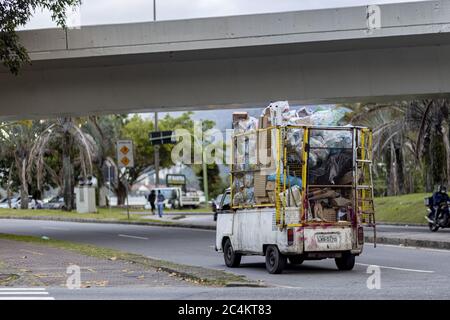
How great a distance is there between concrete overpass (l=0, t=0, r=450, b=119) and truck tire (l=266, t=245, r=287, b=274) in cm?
1139

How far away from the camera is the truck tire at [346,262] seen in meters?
16.3

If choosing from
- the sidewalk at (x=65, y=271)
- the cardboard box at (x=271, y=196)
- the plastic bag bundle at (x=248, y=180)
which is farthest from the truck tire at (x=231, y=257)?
the sidewalk at (x=65, y=271)

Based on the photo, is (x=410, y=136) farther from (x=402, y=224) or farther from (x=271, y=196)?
(x=271, y=196)

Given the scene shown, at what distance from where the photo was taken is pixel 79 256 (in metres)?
18.8

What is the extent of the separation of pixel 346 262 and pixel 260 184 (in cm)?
229

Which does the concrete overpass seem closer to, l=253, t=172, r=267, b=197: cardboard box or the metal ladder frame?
the metal ladder frame

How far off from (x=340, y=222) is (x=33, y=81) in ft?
56.2

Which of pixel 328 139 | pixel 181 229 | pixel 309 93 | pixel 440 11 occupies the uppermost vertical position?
pixel 440 11

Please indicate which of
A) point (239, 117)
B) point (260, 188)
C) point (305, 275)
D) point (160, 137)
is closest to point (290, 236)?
point (305, 275)
